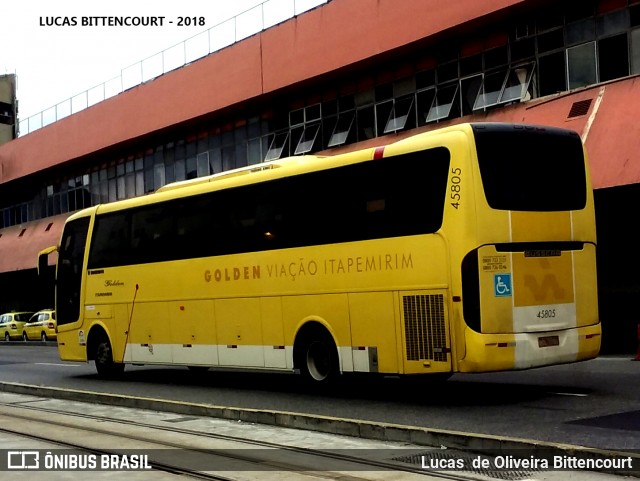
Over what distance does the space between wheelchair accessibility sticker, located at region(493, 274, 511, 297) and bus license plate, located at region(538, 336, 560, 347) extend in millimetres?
789

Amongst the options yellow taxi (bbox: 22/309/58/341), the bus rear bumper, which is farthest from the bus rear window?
yellow taxi (bbox: 22/309/58/341)

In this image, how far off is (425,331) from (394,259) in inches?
44.4

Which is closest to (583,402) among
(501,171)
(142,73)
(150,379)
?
(501,171)

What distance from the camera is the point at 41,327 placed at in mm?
42375

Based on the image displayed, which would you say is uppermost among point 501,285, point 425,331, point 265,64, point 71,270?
point 265,64

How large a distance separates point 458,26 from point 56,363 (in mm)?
14745

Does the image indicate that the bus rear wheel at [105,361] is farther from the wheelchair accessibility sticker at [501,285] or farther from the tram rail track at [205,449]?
the wheelchair accessibility sticker at [501,285]

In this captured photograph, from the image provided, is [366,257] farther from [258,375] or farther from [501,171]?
[258,375]

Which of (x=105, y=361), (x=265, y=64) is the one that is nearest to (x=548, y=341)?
(x=105, y=361)

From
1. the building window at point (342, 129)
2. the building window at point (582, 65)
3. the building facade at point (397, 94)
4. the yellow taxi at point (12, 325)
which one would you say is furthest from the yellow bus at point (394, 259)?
the yellow taxi at point (12, 325)

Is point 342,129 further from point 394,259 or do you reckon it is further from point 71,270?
point 394,259

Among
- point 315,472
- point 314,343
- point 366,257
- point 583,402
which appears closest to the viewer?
point 315,472

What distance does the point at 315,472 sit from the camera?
25.8 feet

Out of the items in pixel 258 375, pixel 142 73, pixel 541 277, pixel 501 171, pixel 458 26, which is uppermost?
pixel 142 73
